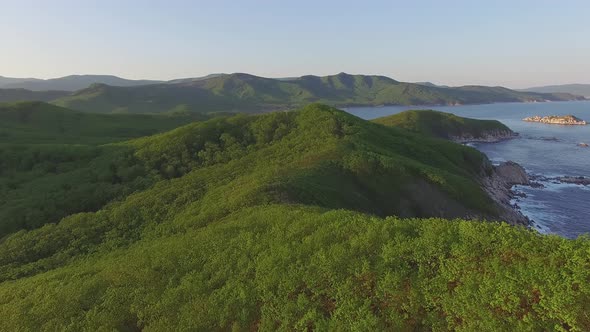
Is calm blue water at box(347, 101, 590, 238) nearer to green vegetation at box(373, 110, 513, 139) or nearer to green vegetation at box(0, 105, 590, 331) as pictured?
green vegetation at box(373, 110, 513, 139)

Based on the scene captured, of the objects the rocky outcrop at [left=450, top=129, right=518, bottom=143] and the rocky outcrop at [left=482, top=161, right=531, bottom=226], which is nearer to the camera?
the rocky outcrop at [left=482, top=161, right=531, bottom=226]

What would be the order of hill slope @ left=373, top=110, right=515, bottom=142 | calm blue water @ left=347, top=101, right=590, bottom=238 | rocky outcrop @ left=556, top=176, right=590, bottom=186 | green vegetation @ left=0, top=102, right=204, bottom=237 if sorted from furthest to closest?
hill slope @ left=373, top=110, right=515, bottom=142, rocky outcrop @ left=556, top=176, right=590, bottom=186, calm blue water @ left=347, top=101, right=590, bottom=238, green vegetation @ left=0, top=102, right=204, bottom=237

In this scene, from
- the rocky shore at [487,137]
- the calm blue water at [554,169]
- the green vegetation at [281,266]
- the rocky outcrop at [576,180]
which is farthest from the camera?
the rocky shore at [487,137]

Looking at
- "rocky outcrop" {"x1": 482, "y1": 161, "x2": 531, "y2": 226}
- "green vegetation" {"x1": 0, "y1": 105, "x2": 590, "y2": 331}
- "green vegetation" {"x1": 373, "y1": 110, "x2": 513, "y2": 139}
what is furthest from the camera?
"green vegetation" {"x1": 373, "y1": 110, "x2": 513, "y2": 139}

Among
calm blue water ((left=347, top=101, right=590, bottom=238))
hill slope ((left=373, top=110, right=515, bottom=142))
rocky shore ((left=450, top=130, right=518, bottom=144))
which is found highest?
hill slope ((left=373, top=110, right=515, bottom=142))

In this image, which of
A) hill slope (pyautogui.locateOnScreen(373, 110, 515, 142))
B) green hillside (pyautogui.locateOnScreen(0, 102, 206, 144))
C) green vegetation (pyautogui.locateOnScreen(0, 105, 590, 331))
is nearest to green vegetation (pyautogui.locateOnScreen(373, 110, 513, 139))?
hill slope (pyautogui.locateOnScreen(373, 110, 515, 142))

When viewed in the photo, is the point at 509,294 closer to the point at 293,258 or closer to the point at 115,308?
the point at 293,258

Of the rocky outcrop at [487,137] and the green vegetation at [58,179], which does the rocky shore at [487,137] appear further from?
the green vegetation at [58,179]

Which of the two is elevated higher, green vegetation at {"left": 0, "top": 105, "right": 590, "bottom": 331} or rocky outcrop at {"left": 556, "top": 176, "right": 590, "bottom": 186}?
green vegetation at {"left": 0, "top": 105, "right": 590, "bottom": 331}

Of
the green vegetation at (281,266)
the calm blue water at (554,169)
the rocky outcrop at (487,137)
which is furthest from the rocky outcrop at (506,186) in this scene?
the rocky outcrop at (487,137)
